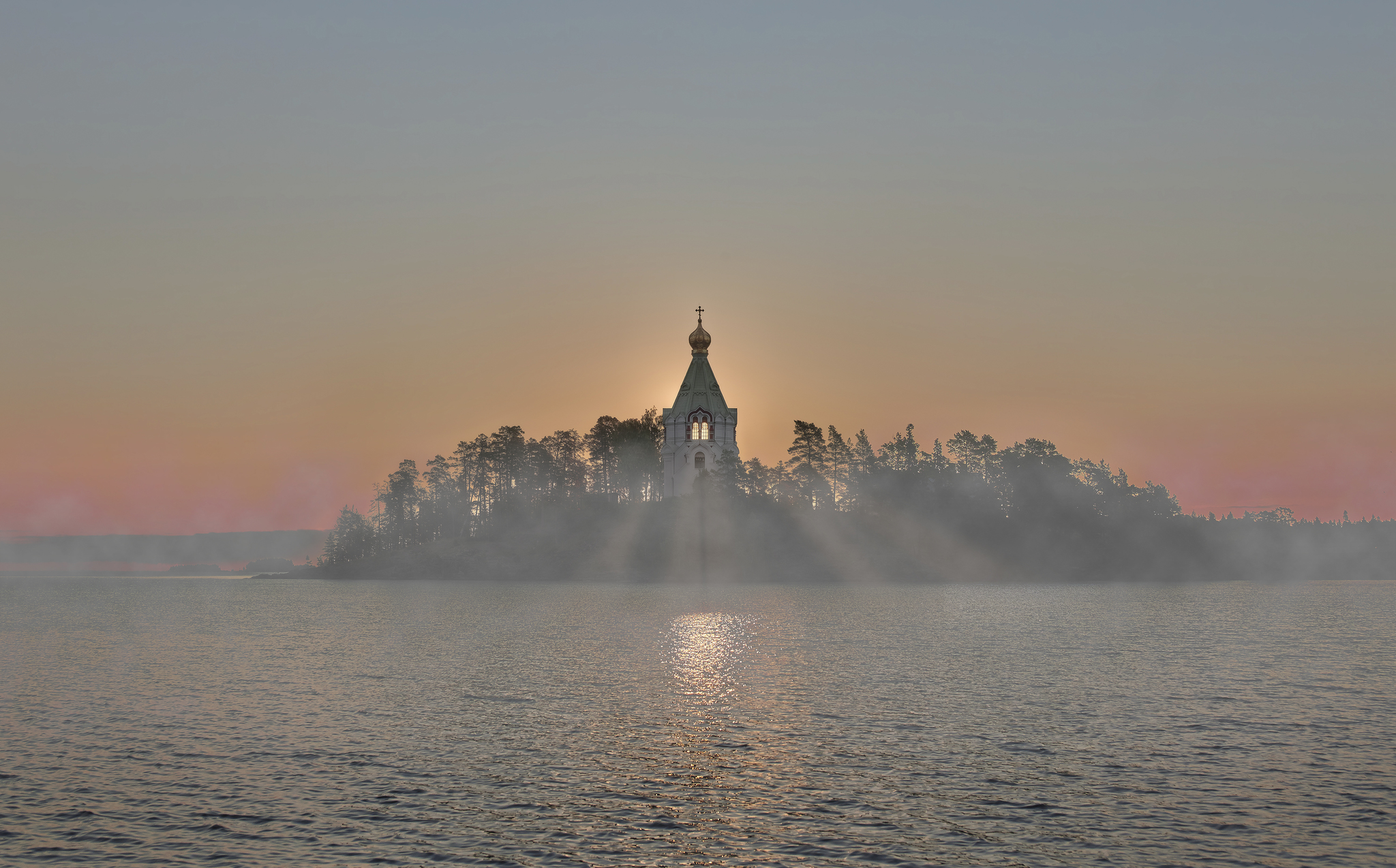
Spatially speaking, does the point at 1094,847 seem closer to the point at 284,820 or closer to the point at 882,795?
the point at 882,795

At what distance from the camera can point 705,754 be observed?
132 feet

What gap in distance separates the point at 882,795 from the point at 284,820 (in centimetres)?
1842

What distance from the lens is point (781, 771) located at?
3703 centimetres

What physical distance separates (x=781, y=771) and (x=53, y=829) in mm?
22729

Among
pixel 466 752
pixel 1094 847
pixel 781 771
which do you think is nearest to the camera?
pixel 1094 847

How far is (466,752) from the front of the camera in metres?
40.9

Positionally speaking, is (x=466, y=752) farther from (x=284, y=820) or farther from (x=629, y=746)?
(x=284, y=820)

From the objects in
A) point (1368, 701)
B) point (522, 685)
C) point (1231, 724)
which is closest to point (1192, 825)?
point (1231, 724)

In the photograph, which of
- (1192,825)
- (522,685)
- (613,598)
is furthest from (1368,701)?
(613,598)

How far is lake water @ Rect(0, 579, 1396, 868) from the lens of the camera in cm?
2838

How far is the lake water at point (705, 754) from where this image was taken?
28.4 metres

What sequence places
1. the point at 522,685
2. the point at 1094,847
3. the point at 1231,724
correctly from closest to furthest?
1. the point at 1094,847
2. the point at 1231,724
3. the point at 522,685

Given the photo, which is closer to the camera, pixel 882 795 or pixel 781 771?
pixel 882 795

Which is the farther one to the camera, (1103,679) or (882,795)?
(1103,679)
